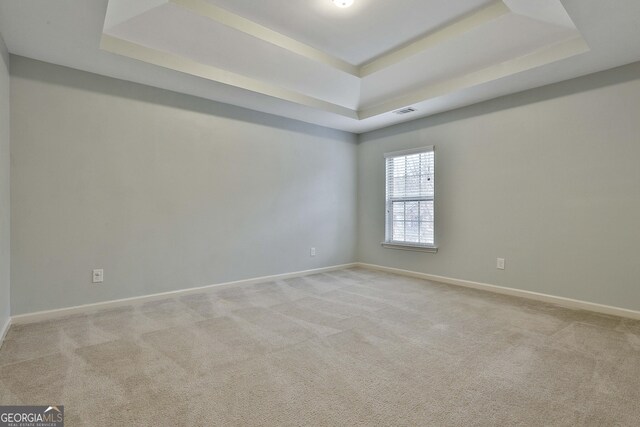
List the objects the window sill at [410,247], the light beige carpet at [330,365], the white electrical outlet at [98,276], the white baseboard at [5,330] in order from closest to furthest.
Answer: the light beige carpet at [330,365]
the white baseboard at [5,330]
the white electrical outlet at [98,276]
the window sill at [410,247]

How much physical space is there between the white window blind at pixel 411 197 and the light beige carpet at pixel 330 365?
1.52 m

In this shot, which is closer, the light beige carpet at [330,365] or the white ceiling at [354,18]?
the light beige carpet at [330,365]

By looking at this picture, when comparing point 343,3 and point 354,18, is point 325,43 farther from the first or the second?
point 343,3

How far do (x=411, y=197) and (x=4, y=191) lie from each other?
4449 millimetres

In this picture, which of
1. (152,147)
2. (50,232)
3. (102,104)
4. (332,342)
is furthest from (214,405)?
(102,104)

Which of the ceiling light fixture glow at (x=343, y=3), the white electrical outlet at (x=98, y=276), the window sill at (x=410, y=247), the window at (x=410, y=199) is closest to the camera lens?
the ceiling light fixture glow at (x=343, y=3)

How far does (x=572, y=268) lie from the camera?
10.5 feet

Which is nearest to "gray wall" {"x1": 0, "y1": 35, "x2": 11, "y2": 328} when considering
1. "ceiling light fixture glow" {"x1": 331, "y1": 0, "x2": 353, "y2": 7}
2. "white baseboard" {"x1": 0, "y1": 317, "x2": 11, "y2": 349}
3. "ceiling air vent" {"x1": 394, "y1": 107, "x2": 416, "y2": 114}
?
"white baseboard" {"x1": 0, "y1": 317, "x2": 11, "y2": 349}

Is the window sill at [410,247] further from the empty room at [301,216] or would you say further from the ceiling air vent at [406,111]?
the ceiling air vent at [406,111]

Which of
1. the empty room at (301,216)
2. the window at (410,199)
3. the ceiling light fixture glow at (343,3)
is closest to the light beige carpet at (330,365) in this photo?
the empty room at (301,216)

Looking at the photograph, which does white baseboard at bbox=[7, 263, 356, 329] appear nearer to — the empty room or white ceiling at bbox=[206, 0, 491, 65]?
the empty room

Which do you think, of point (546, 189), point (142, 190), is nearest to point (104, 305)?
point (142, 190)

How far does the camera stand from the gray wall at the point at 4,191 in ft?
7.79

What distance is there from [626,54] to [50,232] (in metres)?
5.34
